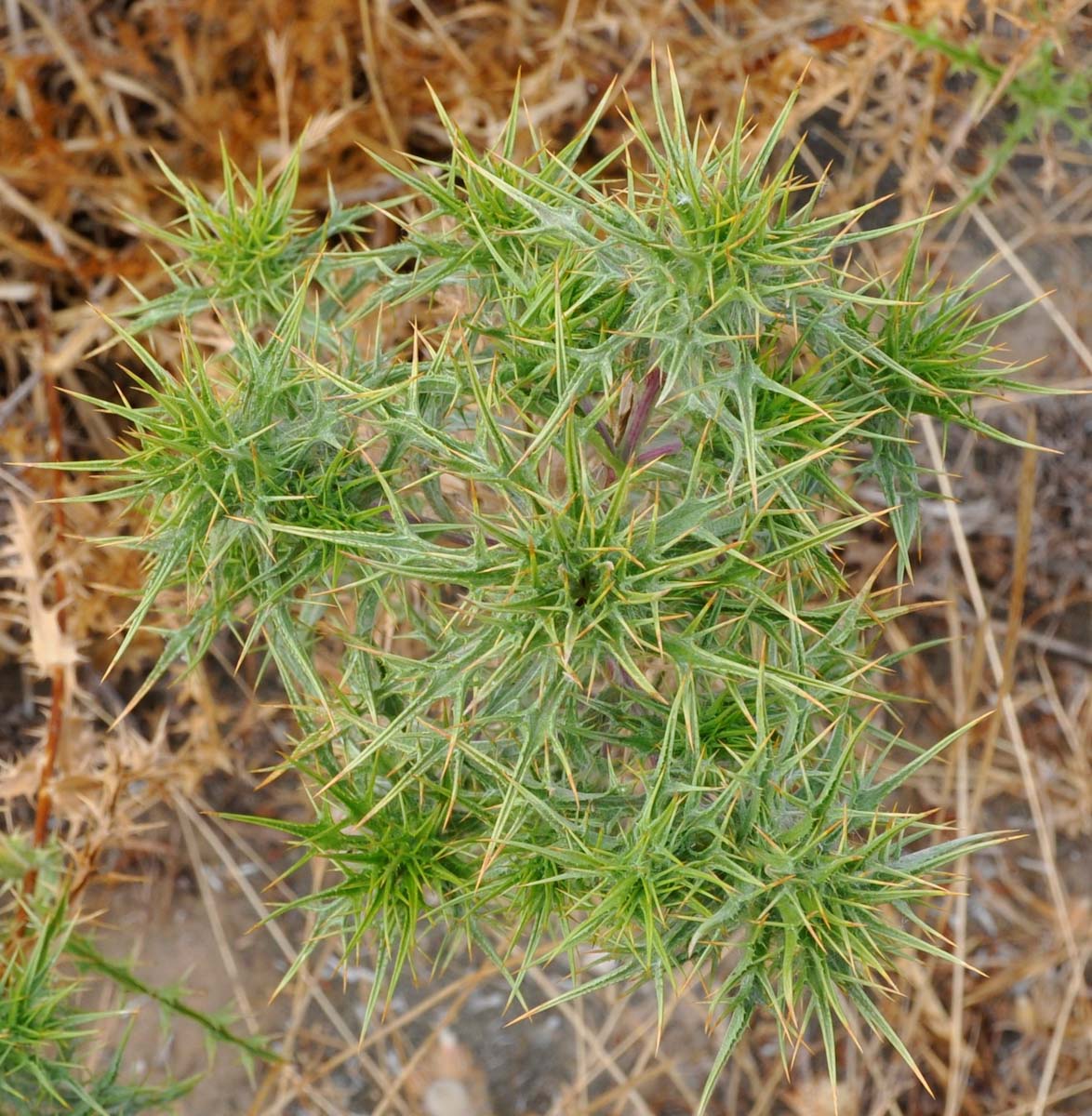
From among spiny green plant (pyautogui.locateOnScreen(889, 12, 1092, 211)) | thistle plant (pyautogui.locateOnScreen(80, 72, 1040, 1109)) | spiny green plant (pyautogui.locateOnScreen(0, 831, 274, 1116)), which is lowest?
spiny green plant (pyautogui.locateOnScreen(0, 831, 274, 1116))

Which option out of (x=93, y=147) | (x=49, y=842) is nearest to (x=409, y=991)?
(x=49, y=842)

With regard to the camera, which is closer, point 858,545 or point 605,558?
point 605,558

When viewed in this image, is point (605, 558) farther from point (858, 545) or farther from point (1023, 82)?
point (1023, 82)

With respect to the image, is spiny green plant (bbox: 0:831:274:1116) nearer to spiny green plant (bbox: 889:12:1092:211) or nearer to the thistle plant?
the thistle plant

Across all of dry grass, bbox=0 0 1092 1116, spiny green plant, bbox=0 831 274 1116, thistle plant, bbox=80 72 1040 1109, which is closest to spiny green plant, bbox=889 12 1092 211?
dry grass, bbox=0 0 1092 1116

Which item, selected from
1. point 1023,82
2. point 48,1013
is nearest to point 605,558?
point 48,1013

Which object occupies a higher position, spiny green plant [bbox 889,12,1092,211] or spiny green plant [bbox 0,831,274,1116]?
spiny green plant [bbox 889,12,1092,211]
